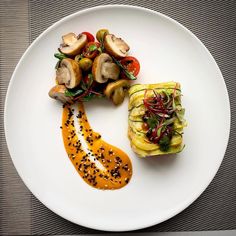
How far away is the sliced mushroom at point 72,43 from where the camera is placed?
304cm

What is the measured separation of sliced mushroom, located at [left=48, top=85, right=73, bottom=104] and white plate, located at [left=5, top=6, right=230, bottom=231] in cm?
12

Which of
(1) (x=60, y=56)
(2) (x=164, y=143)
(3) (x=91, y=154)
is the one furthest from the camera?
(3) (x=91, y=154)

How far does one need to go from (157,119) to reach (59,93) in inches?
34.1

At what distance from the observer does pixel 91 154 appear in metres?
3.22

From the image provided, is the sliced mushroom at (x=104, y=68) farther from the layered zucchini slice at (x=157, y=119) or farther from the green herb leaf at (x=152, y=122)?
the green herb leaf at (x=152, y=122)

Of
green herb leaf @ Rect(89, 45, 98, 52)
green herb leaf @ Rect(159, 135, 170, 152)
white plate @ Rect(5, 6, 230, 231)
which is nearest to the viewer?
green herb leaf @ Rect(159, 135, 170, 152)

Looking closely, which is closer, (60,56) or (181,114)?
(181,114)

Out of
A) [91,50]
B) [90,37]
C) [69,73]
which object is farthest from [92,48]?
[69,73]

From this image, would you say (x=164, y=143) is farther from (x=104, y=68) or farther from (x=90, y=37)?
(x=90, y=37)

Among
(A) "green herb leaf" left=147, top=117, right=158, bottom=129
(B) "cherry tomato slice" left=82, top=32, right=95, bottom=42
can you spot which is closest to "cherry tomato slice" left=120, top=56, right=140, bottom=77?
(B) "cherry tomato slice" left=82, top=32, right=95, bottom=42

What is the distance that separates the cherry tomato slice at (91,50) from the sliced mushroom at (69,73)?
130 millimetres

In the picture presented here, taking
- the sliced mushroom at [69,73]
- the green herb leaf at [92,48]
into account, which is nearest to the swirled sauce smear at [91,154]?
the sliced mushroom at [69,73]

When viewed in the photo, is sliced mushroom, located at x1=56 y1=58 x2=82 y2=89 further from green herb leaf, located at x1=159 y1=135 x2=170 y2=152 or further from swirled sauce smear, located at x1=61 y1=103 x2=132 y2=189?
green herb leaf, located at x1=159 y1=135 x2=170 y2=152

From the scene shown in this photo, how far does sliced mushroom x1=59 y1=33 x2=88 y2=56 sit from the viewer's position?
3039 millimetres
